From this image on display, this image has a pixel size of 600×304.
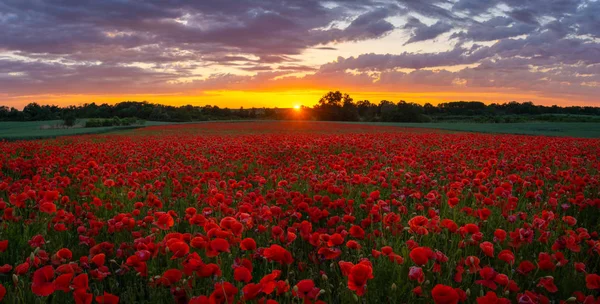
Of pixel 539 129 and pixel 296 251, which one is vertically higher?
pixel 539 129

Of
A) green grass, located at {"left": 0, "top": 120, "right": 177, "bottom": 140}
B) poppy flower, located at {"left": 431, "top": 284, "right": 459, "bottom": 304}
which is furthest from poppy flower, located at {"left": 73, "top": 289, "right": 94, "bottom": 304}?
green grass, located at {"left": 0, "top": 120, "right": 177, "bottom": 140}

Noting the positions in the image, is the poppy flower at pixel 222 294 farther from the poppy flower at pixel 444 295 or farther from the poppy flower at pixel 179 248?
the poppy flower at pixel 444 295

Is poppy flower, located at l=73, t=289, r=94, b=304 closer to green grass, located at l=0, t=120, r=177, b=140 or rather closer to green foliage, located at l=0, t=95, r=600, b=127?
green grass, located at l=0, t=120, r=177, b=140

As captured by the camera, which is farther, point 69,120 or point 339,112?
point 339,112

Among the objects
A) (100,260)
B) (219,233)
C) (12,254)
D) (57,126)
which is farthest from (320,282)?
(57,126)

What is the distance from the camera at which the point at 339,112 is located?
291 feet

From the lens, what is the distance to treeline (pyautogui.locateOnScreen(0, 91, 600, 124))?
67.8 metres

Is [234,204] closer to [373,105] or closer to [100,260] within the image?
[100,260]

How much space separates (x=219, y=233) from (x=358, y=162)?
17.1 ft

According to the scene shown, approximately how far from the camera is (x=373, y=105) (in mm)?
96938

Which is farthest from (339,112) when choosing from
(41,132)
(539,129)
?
(41,132)

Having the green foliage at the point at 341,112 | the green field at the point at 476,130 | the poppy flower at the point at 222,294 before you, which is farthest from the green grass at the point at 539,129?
the poppy flower at the point at 222,294

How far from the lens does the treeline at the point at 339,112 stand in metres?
67.8

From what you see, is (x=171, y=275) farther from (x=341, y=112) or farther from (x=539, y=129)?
(x=341, y=112)
